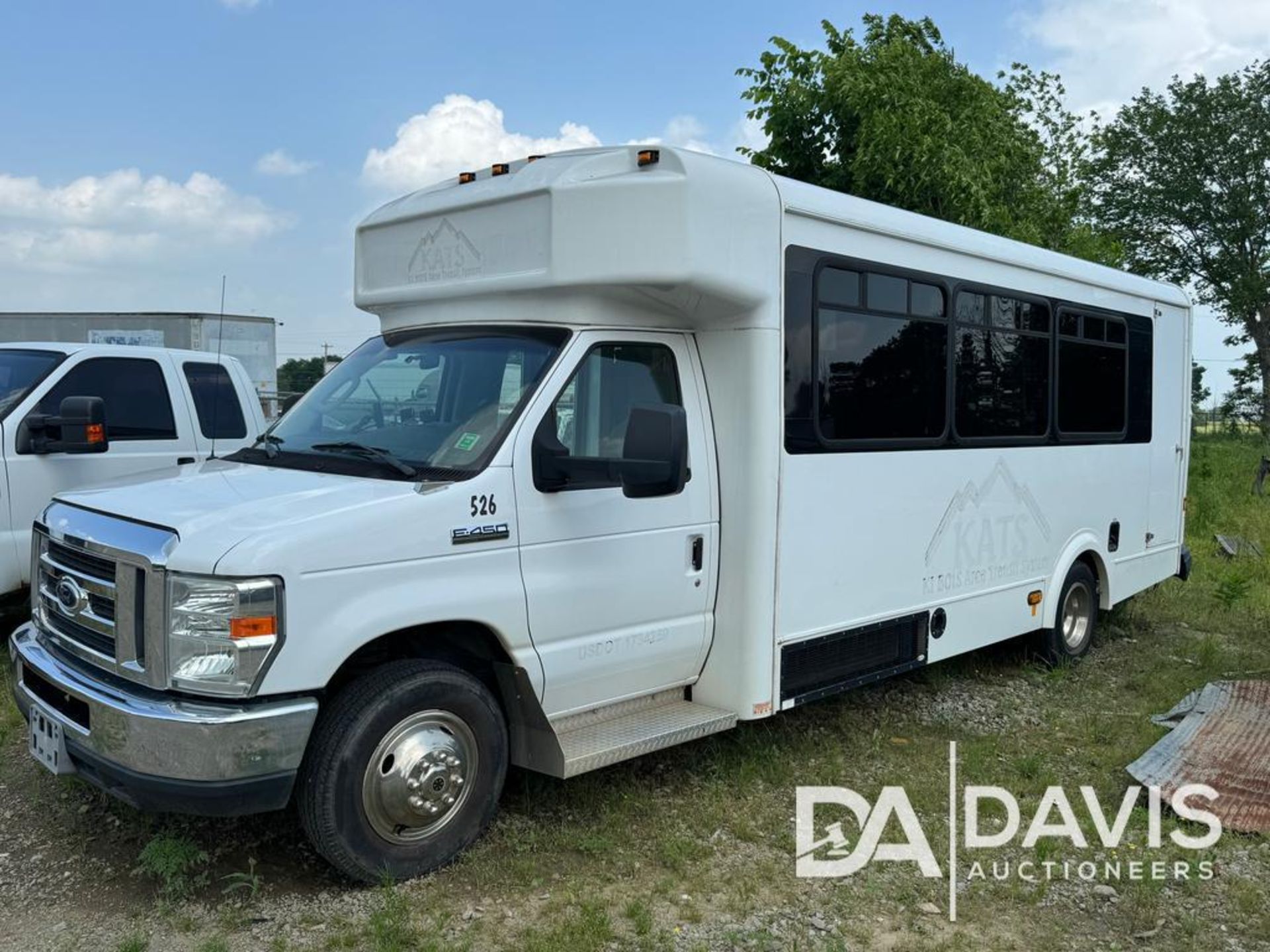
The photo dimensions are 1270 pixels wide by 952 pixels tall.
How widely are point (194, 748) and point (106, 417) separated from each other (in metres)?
4.75

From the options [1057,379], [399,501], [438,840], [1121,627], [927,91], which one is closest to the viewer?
[399,501]

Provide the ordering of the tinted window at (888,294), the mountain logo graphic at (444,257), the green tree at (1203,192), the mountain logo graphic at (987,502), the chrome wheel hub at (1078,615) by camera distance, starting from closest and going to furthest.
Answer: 1. the mountain logo graphic at (444,257)
2. the tinted window at (888,294)
3. the mountain logo graphic at (987,502)
4. the chrome wheel hub at (1078,615)
5. the green tree at (1203,192)

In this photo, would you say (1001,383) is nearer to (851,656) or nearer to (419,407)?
(851,656)

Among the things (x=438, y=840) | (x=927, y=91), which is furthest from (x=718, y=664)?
(x=927, y=91)

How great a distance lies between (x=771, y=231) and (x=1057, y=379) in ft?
10.7

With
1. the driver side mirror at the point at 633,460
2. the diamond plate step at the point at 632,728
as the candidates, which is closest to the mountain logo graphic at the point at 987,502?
the diamond plate step at the point at 632,728

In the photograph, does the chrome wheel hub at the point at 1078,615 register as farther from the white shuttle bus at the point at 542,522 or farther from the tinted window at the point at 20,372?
the tinted window at the point at 20,372

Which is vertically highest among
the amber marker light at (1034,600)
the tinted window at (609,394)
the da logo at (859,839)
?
the tinted window at (609,394)

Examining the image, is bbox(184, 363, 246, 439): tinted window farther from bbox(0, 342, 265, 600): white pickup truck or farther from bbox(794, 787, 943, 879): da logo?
bbox(794, 787, 943, 879): da logo

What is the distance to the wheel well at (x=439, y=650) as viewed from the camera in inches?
167

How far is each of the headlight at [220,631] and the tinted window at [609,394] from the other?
1.44 meters

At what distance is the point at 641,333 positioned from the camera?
494cm

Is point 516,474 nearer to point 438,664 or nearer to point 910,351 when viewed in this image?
point 438,664

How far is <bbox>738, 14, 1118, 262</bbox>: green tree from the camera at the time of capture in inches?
509
